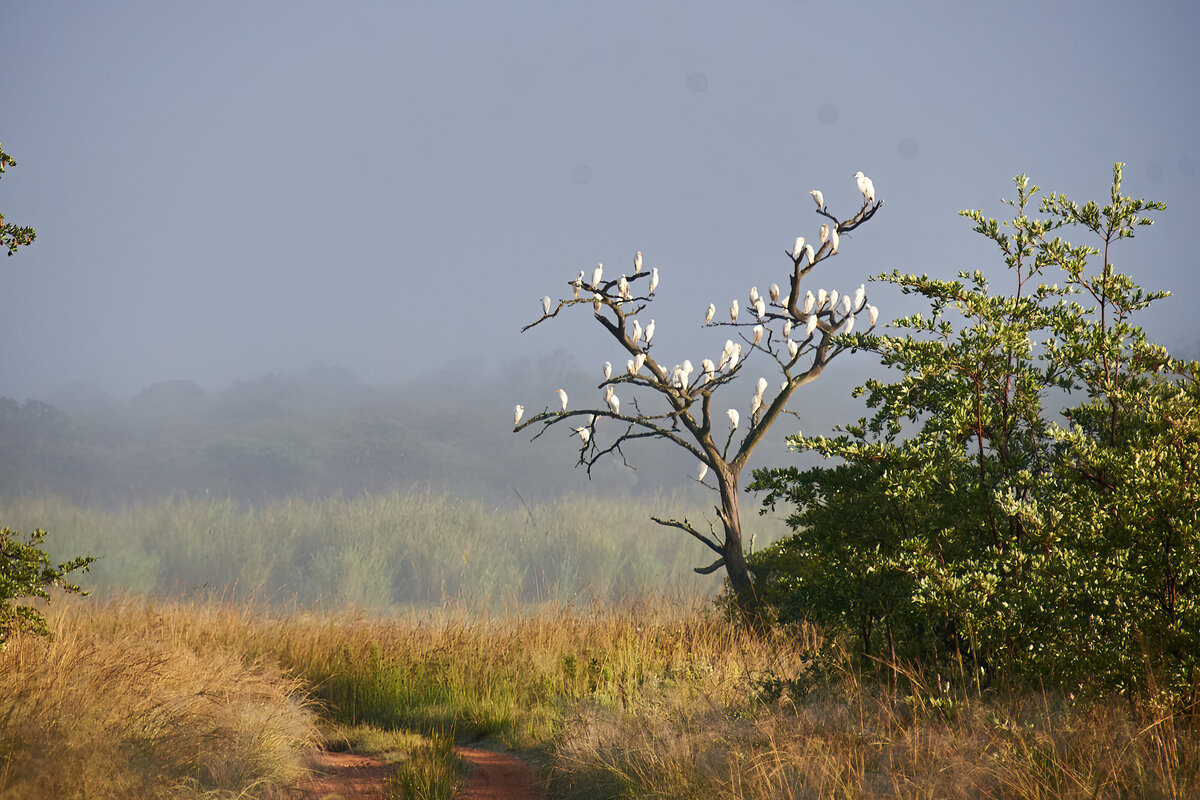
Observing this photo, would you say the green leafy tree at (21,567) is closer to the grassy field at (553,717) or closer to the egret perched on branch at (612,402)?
the grassy field at (553,717)

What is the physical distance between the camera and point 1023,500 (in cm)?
459

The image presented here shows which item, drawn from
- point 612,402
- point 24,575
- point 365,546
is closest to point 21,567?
point 24,575

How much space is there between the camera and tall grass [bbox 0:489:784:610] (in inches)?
714

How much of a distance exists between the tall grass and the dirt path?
11331 mm

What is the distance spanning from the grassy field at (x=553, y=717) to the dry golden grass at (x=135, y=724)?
1cm

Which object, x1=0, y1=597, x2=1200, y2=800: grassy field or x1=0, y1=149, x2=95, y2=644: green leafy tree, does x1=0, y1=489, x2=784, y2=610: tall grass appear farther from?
x1=0, y1=149, x2=95, y2=644: green leafy tree

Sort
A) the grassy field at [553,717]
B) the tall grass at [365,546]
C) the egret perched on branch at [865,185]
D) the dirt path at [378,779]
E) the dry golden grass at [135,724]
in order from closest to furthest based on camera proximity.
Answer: the grassy field at [553,717]
the dry golden grass at [135,724]
the dirt path at [378,779]
the egret perched on branch at [865,185]
the tall grass at [365,546]

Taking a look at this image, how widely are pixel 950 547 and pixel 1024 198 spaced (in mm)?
2157

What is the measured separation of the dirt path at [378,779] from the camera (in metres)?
4.76

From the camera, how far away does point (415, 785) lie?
4.59 metres

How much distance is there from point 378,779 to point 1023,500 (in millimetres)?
4340

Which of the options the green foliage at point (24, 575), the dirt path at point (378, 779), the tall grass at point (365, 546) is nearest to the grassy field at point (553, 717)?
the dirt path at point (378, 779)

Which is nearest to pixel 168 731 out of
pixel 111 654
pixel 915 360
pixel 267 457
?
pixel 111 654

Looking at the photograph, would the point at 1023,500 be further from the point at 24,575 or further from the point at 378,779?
the point at 24,575
